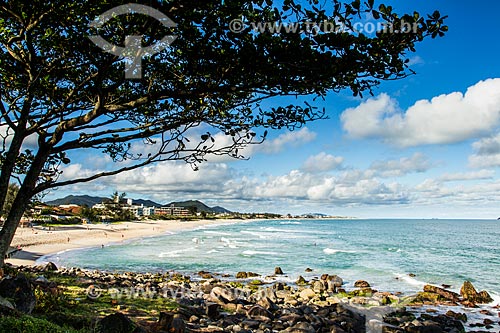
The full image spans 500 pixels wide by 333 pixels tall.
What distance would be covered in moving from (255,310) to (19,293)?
6.82m

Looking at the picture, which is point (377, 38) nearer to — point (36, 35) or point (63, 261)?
point (36, 35)

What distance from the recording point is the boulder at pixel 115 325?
632cm

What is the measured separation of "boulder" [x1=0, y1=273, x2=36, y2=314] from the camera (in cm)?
686

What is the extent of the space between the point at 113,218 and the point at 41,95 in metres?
96.4

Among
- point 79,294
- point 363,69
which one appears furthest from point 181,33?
point 79,294

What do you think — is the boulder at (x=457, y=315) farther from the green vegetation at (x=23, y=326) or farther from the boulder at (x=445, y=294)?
the green vegetation at (x=23, y=326)

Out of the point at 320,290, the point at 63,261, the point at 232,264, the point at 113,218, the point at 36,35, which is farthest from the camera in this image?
the point at 113,218

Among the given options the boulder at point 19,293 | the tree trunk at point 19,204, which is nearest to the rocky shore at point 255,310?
the boulder at point 19,293

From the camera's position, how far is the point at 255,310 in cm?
Answer: 1175

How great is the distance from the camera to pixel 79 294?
10.9 m

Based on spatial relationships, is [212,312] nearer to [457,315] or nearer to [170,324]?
[170,324]

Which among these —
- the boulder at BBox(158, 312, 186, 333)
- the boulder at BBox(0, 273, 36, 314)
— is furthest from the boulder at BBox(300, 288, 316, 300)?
the boulder at BBox(0, 273, 36, 314)

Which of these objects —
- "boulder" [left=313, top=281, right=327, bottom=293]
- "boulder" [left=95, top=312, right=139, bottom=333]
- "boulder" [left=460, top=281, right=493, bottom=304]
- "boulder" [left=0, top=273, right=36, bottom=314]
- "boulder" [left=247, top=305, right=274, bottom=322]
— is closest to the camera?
"boulder" [left=95, top=312, right=139, bottom=333]

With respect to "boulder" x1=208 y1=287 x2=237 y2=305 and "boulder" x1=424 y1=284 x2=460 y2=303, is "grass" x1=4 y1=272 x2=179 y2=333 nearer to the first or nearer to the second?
"boulder" x1=208 y1=287 x2=237 y2=305
